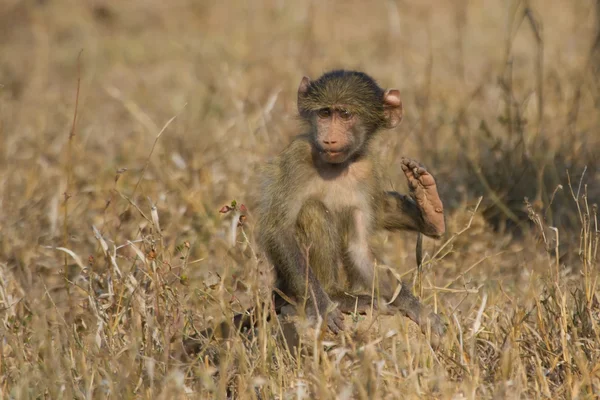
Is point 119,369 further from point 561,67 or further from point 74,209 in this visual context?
point 561,67

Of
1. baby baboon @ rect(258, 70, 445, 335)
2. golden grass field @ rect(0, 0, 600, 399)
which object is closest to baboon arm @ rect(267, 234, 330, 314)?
baby baboon @ rect(258, 70, 445, 335)

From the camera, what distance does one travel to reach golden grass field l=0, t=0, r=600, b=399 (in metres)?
3.48

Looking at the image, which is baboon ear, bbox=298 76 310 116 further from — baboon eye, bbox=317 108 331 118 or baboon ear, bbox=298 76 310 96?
baboon eye, bbox=317 108 331 118

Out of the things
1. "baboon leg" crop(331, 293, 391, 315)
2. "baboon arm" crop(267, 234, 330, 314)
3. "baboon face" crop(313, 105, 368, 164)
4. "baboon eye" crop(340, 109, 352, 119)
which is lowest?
"baboon leg" crop(331, 293, 391, 315)

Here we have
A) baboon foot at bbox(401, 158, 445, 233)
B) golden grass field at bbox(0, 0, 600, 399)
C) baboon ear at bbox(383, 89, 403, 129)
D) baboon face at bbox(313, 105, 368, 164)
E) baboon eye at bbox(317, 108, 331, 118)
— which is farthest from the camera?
baboon ear at bbox(383, 89, 403, 129)

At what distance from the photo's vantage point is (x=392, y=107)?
433 centimetres

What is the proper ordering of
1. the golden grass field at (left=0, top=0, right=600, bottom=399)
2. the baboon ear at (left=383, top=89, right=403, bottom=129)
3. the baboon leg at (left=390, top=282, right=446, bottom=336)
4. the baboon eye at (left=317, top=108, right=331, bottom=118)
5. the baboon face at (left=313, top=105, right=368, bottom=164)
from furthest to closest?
1. the baboon ear at (left=383, top=89, right=403, bottom=129)
2. the baboon eye at (left=317, top=108, right=331, bottom=118)
3. the baboon face at (left=313, top=105, right=368, bottom=164)
4. the baboon leg at (left=390, top=282, right=446, bottom=336)
5. the golden grass field at (left=0, top=0, right=600, bottom=399)

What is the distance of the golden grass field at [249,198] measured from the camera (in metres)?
3.48

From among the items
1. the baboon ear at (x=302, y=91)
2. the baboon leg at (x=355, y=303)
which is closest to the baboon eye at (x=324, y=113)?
the baboon ear at (x=302, y=91)

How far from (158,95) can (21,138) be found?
2313mm

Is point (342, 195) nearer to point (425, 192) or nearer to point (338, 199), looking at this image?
point (338, 199)

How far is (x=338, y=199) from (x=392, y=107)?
514mm

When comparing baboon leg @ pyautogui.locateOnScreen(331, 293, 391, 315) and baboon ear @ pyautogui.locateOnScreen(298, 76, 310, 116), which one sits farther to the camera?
baboon ear @ pyautogui.locateOnScreen(298, 76, 310, 116)

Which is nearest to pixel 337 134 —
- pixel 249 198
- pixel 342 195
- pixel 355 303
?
pixel 342 195
